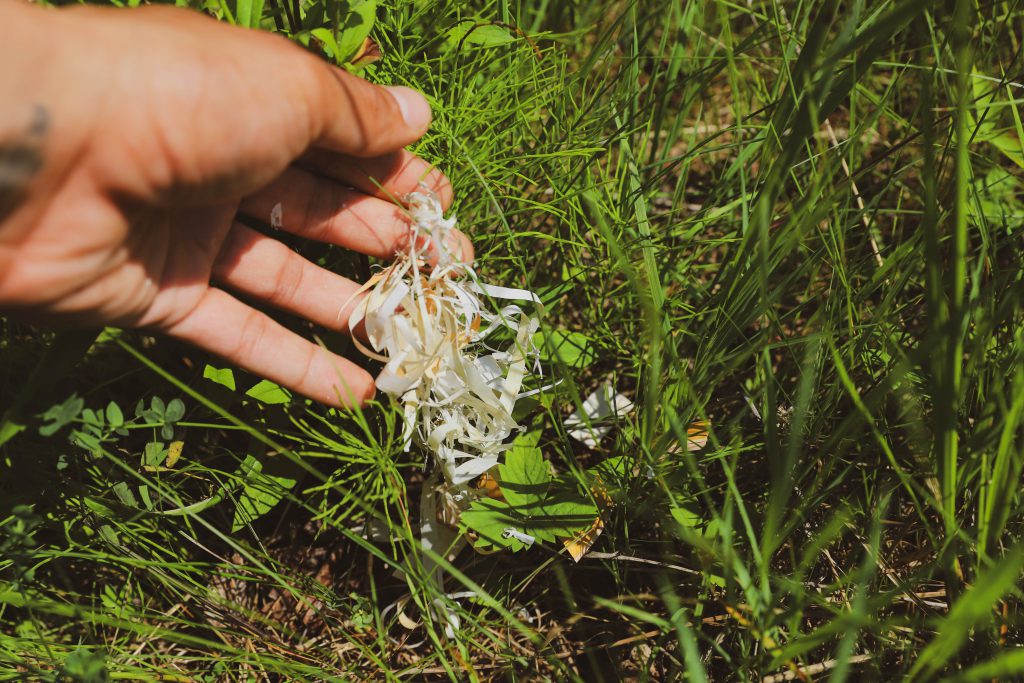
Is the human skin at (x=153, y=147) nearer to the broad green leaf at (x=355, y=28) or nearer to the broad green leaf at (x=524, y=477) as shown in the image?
the broad green leaf at (x=355, y=28)

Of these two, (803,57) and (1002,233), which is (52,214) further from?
(1002,233)

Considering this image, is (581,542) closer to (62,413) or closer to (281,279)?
(281,279)

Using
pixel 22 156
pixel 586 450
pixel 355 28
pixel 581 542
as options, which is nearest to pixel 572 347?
pixel 586 450

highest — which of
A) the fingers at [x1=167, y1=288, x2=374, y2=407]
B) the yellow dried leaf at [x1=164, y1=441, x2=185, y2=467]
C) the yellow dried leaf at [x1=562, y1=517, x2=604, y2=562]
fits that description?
the fingers at [x1=167, y1=288, x2=374, y2=407]

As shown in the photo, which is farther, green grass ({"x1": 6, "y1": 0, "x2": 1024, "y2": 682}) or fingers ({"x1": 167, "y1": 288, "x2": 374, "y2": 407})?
fingers ({"x1": 167, "y1": 288, "x2": 374, "y2": 407})

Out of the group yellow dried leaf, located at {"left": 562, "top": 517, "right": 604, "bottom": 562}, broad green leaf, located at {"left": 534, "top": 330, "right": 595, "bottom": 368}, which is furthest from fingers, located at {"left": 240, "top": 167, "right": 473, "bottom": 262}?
yellow dried leaf, located at {"left": 562, "top": 517, "right": 604, "bottom": 562}

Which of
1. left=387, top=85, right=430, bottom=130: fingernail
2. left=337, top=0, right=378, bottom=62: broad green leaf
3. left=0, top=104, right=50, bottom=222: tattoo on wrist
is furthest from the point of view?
left=387, top=85, right=430, bottom=130: fingernail

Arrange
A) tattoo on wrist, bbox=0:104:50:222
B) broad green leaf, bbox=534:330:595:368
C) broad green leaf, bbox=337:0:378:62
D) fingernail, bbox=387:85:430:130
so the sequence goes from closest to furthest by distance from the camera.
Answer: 1. tattoo on wrist, bbox=0:104:50:222
2. broad green leaf, bbox=337:0:378:62
3. fingernail, bbox=387:85:430:130
4. broad green leaf, bbox=534:330:595:368

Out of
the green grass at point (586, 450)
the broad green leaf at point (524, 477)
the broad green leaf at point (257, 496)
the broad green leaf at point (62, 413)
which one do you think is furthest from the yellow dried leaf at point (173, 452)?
the broad green leaf at point (524, 477)

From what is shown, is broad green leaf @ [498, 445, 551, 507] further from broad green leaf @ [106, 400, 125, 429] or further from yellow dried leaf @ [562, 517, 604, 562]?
broad green leaf @ [106, 400, 125, 429]
